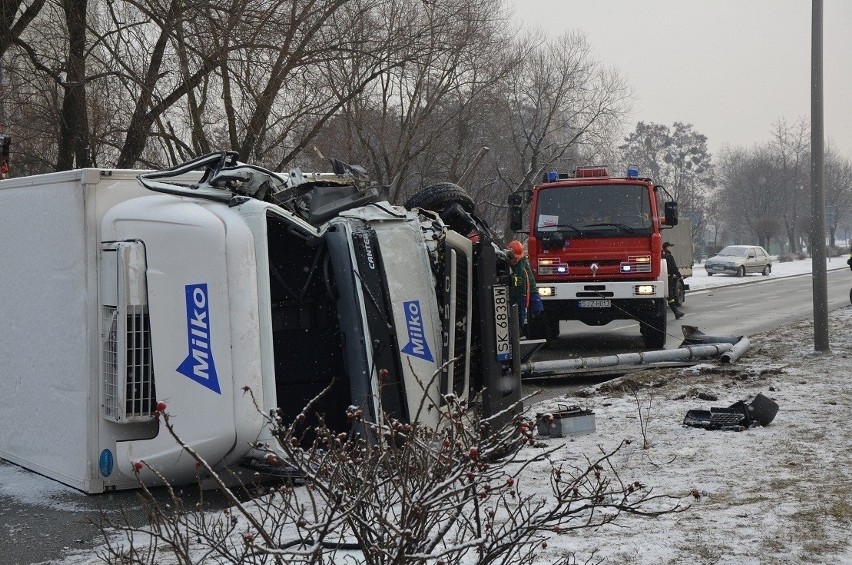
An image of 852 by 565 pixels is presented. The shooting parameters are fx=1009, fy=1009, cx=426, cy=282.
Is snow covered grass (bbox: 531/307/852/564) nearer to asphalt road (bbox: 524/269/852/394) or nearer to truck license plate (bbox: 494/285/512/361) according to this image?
truck license plate (bbox: 494/285/512/361)

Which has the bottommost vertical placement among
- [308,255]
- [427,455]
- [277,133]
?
[427,455]

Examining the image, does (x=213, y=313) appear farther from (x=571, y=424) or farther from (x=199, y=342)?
(x=571, y=424)

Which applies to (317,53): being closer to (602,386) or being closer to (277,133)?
(277,133)

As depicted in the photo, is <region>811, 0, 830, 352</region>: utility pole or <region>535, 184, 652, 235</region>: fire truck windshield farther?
<region>535, 184, 652, 235</region>: fire truck windshield

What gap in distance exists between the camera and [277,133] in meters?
20.2

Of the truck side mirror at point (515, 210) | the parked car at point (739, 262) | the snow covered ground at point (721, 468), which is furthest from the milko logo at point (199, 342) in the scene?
the parked car at point (739, 262)

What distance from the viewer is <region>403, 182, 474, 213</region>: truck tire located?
891cm

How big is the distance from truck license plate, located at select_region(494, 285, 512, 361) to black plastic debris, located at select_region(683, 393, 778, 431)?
185cm

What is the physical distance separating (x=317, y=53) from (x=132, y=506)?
474 inches

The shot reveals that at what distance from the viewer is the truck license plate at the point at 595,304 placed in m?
15.0

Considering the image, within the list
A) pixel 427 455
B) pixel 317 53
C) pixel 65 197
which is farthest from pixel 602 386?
pixel 317 53

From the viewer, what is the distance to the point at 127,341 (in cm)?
605

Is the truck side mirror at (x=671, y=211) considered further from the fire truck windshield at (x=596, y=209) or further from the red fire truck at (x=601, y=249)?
the fire truck windshield at (x=596, y=209)

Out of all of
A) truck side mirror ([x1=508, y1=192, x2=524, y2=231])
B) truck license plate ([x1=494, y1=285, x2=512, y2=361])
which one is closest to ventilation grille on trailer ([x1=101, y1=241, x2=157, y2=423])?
truck license plate ([x1=494, y1=285, x2=512, y2=361])
